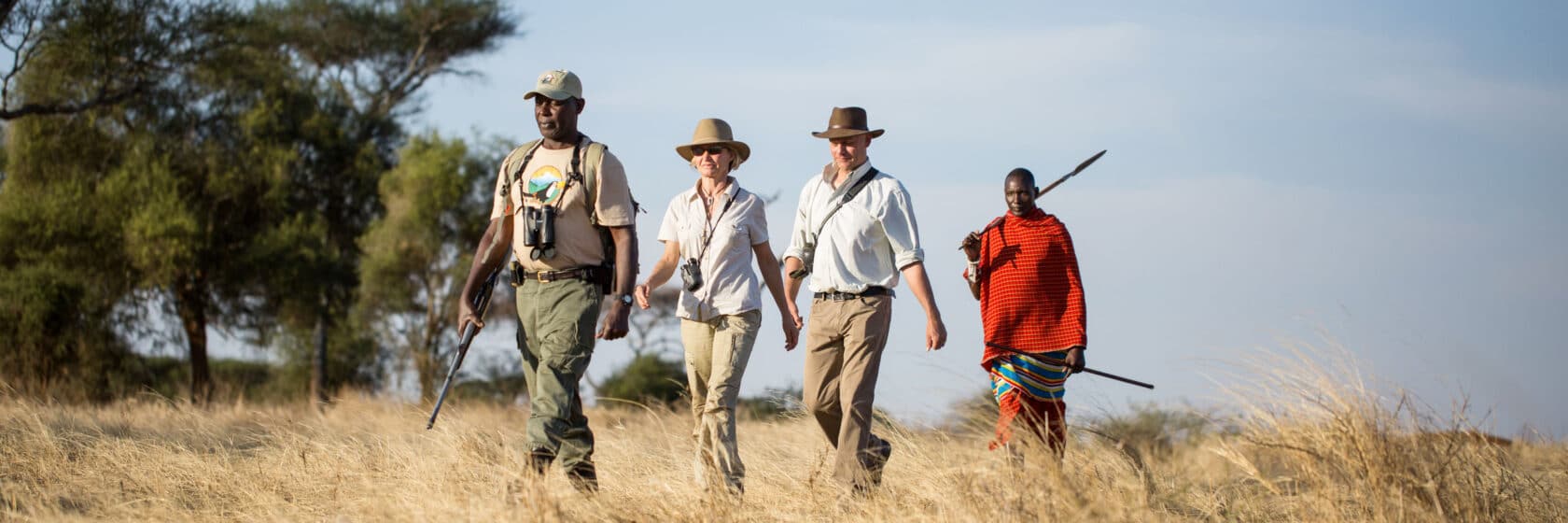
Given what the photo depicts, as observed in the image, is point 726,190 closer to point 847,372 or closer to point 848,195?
point 848,195

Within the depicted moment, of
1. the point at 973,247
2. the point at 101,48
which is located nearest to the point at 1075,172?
the point at 973,247

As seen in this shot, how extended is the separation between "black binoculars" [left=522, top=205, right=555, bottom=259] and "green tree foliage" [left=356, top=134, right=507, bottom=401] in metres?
21.6

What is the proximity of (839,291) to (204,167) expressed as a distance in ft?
70.5

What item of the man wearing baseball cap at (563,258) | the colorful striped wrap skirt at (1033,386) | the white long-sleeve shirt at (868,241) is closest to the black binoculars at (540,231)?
the man wearing baseball cap at (563,258)

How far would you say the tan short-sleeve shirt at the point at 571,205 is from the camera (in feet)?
19.8

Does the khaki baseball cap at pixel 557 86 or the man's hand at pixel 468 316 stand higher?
the khaki baseball cap at pixel 557 86

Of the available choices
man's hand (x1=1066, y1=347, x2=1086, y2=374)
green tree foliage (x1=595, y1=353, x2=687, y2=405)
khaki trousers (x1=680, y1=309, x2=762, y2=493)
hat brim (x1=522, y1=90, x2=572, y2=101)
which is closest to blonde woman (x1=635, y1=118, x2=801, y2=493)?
khaki trousers (x1=680, y1=309, x2=762, y2=493)

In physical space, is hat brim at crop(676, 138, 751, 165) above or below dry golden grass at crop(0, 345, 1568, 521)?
above

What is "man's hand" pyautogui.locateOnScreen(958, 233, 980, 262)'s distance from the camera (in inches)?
283

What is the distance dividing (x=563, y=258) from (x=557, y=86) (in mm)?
757

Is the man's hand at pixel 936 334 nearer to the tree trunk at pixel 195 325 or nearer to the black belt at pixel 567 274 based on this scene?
the black belt at pixel 567 274

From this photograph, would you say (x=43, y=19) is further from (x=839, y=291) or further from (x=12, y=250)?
(x=839, y=291)

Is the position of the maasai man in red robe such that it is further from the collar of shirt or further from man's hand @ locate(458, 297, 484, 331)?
man's hand @ locate(458, 297, 484, 331)

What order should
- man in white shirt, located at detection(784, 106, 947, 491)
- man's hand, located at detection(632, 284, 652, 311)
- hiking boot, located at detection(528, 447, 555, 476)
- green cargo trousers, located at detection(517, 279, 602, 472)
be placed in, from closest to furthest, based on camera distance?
hiking boot, located at detection(528, 447, 555, 476) < green cargo trousers, located at detection(517, 279, 602, 472) < man's hand, located at detection(632, 284, 652, 311) < man in white shirt, located at detection(784, 106, 947, 491)
